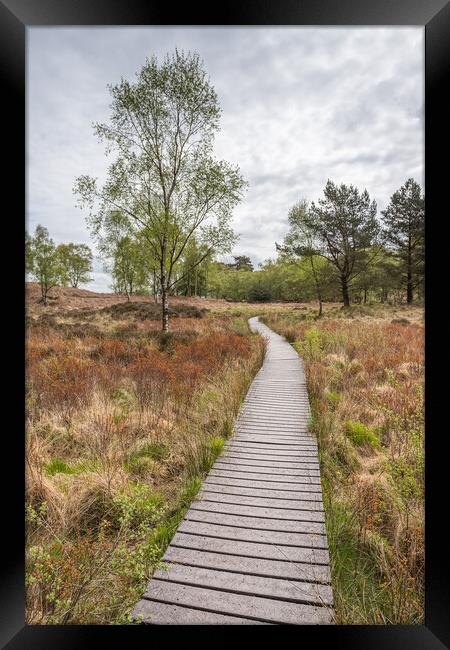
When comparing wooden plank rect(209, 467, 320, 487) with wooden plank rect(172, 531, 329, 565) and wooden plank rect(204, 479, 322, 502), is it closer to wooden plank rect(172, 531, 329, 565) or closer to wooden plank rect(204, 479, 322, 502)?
wooden plank rect(204, 479, 322, 502)

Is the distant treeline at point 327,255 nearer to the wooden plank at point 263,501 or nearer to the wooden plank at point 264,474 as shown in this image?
the wooden plank at point 264,474

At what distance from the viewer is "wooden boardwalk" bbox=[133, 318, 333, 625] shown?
203 cm

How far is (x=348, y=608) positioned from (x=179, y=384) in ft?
14.1

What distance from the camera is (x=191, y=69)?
365 inches

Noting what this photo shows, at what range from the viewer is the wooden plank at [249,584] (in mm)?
2107

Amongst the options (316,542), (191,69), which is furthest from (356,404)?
(191,69)

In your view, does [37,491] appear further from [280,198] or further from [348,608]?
[280,198]

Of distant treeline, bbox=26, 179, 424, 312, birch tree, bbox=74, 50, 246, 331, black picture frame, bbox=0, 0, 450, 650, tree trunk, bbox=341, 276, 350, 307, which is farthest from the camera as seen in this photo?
tree trunk, bbox=341, 276, 350, 307

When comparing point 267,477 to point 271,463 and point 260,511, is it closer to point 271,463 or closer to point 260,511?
point 271,463

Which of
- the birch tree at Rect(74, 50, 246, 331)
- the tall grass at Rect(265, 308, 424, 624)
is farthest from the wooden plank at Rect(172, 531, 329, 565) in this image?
the birch tree at Rect(74, 50, 246, 331)

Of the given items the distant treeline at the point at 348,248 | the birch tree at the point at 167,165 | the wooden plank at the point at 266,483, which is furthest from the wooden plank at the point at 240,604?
the distant treeline at the point at 348,248

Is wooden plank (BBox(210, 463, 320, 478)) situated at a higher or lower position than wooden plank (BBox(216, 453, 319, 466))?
lower
